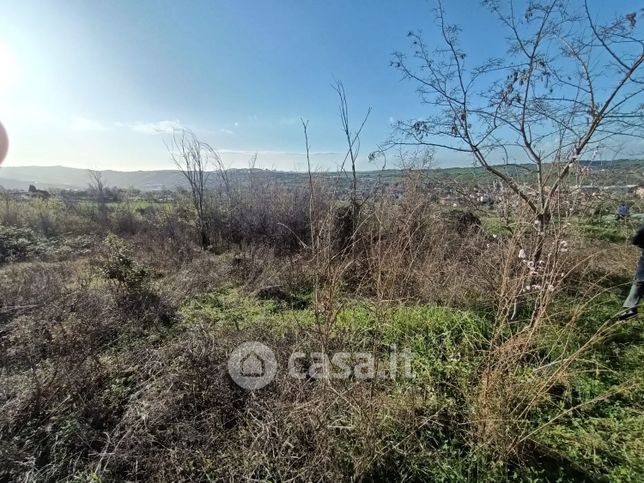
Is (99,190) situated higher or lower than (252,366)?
higher

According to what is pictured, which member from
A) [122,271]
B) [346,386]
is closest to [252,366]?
[346,386]

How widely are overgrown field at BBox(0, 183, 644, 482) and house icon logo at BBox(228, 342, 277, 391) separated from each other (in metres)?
0.08

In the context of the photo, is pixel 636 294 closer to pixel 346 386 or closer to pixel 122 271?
pixel 346 386

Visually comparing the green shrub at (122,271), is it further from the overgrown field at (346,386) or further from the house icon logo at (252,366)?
the house icon logo at (252,366)

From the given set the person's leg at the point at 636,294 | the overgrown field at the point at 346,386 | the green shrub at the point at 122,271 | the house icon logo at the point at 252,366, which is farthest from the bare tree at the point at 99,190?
the person's leg at the point at 636,294

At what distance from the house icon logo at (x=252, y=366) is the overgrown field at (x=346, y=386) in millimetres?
81

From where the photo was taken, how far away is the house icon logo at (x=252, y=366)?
2752mm

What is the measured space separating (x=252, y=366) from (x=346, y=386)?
44.4 inches

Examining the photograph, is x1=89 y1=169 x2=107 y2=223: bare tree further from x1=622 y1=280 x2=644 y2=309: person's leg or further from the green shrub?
x1=622 y1=280 x2=644 y2=309: person's leg

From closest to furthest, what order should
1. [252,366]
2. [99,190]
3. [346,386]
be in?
[346,386] → [252,366] → [99,190]

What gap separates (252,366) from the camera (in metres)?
2.88

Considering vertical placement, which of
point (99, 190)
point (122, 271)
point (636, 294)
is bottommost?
point (122, 271)

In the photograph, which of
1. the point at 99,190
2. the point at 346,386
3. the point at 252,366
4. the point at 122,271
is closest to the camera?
the point at 346,386

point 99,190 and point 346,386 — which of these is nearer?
point 346,386
